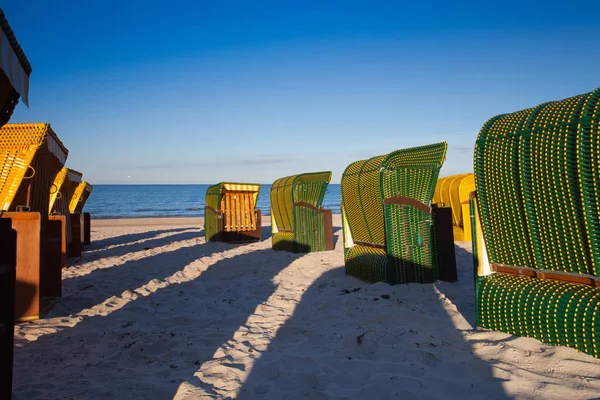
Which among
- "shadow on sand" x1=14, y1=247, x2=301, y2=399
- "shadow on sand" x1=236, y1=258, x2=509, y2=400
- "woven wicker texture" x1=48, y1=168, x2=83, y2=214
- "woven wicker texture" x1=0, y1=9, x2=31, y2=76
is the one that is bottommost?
"shadow on sand" x1=14, y1=247, x2=301, y2=399

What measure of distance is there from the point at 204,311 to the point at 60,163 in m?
3.69

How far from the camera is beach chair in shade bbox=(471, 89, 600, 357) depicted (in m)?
3.09

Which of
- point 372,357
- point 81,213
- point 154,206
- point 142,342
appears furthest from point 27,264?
point 154,206

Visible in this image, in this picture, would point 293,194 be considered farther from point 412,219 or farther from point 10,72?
point 10,72

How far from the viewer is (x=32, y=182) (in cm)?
568

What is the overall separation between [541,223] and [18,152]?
562 cm

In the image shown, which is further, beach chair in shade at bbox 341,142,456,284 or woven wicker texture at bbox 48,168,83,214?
woven wicker texture at bbox 48,168,83,214

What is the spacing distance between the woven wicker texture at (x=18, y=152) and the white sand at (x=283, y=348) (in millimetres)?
1556

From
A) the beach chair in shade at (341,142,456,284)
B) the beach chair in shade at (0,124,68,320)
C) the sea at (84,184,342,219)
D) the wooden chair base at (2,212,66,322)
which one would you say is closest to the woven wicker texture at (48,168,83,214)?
the beach chair in shade at (0,124,68,320)

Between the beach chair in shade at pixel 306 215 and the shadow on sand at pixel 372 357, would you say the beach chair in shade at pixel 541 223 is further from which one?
the beach chair in shade at pixel 306 215

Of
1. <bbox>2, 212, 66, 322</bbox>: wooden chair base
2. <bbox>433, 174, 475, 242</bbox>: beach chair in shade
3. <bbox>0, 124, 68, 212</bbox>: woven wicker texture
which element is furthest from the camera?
<bbox>433, 174, 475, 242</bbox>: beach chair in shade

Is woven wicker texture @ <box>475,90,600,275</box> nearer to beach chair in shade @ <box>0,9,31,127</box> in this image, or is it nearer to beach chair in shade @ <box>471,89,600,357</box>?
beach chair in shade @ <box>471,89,600,357</box>

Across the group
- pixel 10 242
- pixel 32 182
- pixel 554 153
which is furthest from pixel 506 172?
pixel 32 182

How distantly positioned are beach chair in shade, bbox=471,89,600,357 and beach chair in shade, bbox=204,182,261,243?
9.98 m
